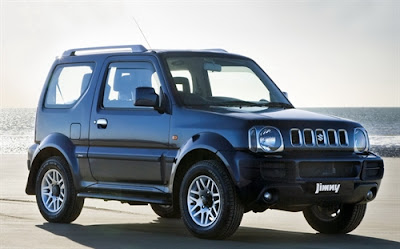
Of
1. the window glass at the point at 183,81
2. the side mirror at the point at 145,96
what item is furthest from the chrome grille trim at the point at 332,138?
the side mirror at the point at 145,96

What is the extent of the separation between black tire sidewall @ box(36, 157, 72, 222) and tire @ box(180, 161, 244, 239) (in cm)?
198

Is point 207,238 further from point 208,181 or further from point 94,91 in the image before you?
point 94,91

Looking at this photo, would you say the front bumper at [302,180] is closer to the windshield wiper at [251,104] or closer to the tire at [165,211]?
the windshield wiper at [251,104]

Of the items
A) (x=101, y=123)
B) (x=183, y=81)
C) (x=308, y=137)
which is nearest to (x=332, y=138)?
(x=308, y=137)

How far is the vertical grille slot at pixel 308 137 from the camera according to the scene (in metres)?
9.92

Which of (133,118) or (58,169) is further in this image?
(58,169)

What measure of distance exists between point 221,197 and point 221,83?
6.19 feet

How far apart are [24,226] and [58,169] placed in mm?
900

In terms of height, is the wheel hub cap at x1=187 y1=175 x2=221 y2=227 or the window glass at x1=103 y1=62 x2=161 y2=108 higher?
the window glass at x1=103 y1=62 x2=161 y2=108

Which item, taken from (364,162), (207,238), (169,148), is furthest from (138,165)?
(364,162)

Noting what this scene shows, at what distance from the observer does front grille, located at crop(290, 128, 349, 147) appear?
388 inches

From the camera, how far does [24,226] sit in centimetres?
1113

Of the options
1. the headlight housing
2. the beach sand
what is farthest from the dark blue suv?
the beach sand

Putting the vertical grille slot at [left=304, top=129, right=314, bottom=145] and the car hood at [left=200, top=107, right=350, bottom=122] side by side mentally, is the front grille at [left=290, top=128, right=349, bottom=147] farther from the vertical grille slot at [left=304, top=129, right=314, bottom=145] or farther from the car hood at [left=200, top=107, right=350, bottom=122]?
the car hood at [left=200, top=107, right=350, bottom=122]
